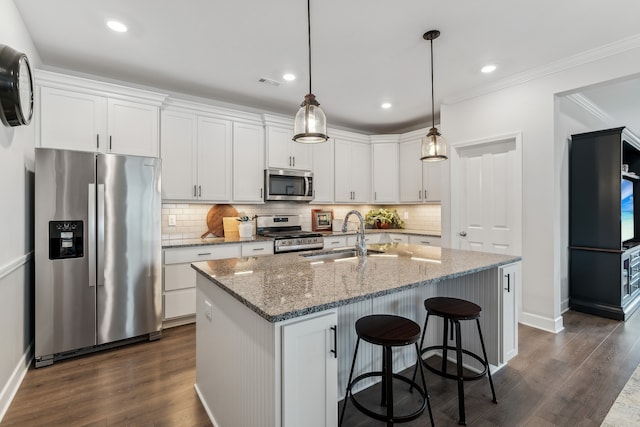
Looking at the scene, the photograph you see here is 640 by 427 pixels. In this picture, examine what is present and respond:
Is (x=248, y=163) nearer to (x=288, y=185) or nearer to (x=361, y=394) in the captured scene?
(x=288, y=185)

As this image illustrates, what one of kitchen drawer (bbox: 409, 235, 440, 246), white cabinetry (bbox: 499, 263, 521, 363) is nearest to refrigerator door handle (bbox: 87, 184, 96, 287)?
white cabinetry (bbox: 499, 263, 521, 363)

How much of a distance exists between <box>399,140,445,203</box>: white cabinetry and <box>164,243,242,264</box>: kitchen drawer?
286cm

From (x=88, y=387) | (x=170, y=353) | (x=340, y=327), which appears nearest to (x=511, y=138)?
(x=340, y=327)

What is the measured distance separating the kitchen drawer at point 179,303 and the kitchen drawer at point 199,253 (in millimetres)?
340

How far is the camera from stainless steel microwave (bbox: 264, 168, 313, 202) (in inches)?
166

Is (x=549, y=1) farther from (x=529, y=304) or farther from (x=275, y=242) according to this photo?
(x=275, y=242)

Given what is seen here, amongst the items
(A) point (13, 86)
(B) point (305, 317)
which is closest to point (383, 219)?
(B) point (305, 317)

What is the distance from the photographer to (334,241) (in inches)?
177

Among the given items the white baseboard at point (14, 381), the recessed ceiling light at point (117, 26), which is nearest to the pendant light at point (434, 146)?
the recessed ceiling light at point (117, 26)

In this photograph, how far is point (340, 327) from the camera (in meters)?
2.05

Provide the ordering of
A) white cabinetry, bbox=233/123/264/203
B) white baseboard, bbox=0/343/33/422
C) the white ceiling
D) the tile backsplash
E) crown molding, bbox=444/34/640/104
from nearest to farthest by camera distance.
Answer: white baseboard, bbox=0/343/33/422 → the white ceiling → crown molding, bbox=444/34/640/104 → the tile backsplash → white cabinetry, bbox=233/123/264/203

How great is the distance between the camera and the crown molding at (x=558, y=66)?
107 inches

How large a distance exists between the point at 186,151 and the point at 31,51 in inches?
58.8

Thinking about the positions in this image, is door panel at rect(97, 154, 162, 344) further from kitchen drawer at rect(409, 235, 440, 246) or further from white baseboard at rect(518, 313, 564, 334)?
white baseboard at rect(518, 313, 564, 334)
